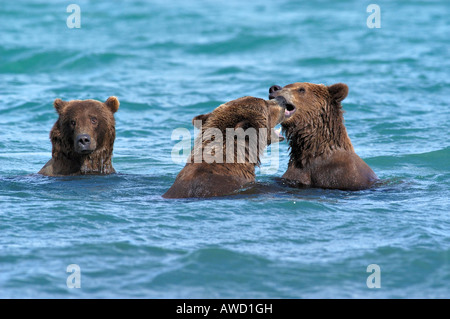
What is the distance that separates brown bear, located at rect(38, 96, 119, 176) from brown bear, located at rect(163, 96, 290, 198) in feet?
5.64

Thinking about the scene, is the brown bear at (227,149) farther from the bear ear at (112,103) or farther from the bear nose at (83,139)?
the bear ear at (112,103)

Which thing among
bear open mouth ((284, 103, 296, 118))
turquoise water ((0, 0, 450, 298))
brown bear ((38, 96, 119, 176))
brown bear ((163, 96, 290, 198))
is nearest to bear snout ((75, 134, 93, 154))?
brown bear ((38, 96, 119, 176))

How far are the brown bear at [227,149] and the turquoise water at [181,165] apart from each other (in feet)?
0.81

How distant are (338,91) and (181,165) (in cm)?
337

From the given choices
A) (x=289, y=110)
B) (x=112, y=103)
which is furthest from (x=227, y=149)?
(x=112, y=103)

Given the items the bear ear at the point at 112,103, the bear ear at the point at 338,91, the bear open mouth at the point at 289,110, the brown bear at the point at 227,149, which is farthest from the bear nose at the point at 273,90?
the bear ear at the point at 112,103

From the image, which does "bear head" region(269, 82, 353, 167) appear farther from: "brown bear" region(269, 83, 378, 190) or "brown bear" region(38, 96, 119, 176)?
"brown bear" region(38, 96, 119, 176)

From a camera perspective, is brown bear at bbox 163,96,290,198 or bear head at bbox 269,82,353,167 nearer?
brown bear at bbox 163,96,290,198

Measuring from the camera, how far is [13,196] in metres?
7.93

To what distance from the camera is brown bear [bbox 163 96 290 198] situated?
7477 millimetres

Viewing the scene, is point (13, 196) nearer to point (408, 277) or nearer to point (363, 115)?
point (408, 277)

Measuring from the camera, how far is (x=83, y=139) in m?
8.91

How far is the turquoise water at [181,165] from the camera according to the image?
573 centimetres

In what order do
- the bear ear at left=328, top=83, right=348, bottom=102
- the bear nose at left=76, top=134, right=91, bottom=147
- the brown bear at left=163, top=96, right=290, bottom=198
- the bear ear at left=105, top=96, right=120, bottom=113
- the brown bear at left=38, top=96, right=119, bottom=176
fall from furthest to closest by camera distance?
the bear ear at left=105, top=96, right=120, bottom=113 → the brown bear at left=38, top=96, right=119, bottom=176 → the bear nose at left=76, top=134, right=91, bottom=147 → the bear ear at left=328, top=83, right=348, bottom=102 → the brown bear at left=163, top=96, right=290, bottom=198
